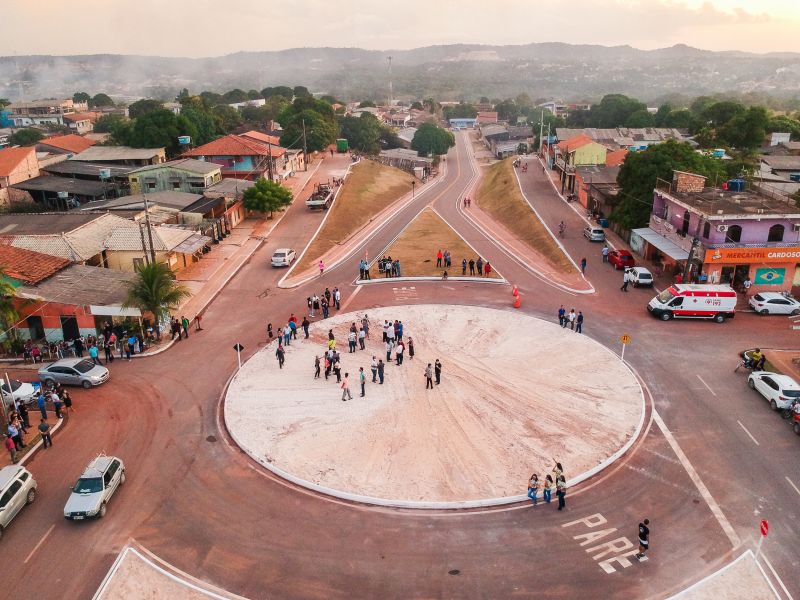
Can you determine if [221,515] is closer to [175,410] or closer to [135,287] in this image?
[175,410]

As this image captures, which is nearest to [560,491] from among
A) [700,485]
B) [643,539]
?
[643,539]

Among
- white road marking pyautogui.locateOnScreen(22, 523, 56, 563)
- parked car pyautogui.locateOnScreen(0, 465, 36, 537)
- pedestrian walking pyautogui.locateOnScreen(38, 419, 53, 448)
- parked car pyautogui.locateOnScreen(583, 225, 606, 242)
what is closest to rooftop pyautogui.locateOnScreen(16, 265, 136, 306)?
pedestrian walking pyautogui.locateOnScreen(38, 419, 53, 448)

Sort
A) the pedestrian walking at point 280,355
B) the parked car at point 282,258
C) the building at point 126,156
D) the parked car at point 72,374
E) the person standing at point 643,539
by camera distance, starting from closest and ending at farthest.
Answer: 1. the person standing at point 643,539
2. the parked car at point 72,374
3. the pedestrian walking at point 280,355
4. the parked car at point 282,258
5. the building at point 126,156

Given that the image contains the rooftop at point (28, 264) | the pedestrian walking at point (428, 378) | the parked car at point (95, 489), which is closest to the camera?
the parked car at point (95, 489)

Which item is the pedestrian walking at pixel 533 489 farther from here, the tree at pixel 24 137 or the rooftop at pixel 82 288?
the tree at pixel 24 137

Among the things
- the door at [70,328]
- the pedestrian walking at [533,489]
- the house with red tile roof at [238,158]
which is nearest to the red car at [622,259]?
the pedestrian walking at [533,489]

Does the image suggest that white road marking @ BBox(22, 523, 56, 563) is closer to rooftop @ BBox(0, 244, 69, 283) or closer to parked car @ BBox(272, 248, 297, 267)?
rooftop @ BBox(0, 244, 69, 283)

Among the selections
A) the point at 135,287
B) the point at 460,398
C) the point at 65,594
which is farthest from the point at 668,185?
the point at 65,594

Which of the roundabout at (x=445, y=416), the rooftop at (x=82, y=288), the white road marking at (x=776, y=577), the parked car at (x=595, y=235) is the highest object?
the rooftop at (x=82, y=288)
